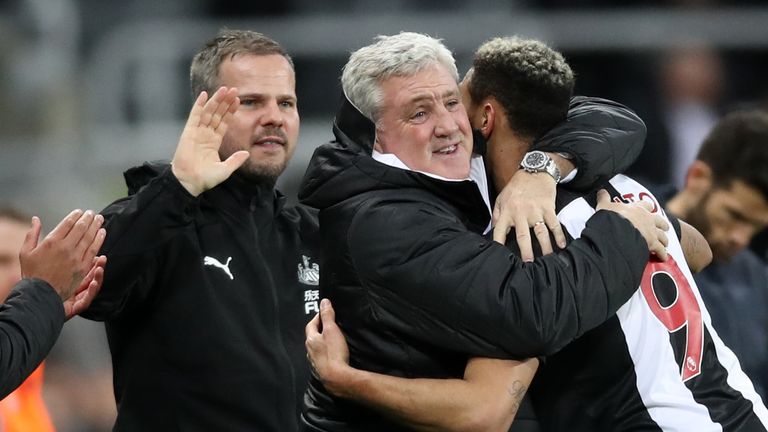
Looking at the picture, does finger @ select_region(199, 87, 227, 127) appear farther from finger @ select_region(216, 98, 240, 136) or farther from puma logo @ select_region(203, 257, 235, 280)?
puma logo @ select_region(203, 257, 235, 280)

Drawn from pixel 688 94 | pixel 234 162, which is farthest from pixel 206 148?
pixel 688 94

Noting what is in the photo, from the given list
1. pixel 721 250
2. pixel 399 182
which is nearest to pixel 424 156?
pixel 399 182

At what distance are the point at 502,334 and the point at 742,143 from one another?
9.13ft

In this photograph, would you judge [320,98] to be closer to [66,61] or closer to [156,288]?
[66,61]

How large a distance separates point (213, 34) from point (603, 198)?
16.2ft

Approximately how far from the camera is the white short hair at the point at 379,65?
11.3 ft

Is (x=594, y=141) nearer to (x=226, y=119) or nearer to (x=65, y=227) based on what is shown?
(x=226, y=119)

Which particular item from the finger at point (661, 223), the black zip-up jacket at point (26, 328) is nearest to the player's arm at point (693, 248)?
the finger at point (661, 223)

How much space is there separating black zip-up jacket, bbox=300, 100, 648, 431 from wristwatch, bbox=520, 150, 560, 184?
0.09 metres

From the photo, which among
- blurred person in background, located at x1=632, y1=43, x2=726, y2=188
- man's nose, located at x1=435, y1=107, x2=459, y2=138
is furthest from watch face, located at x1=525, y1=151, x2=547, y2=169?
blurred person in background, located at x1=632, y1=43, x2=726, y2=188

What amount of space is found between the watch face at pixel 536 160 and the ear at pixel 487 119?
145mm

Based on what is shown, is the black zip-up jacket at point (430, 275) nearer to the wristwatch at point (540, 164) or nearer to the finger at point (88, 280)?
the wristwatch at point (540, 164)

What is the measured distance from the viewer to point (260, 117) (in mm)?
4500

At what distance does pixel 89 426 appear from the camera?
6.40 metres
